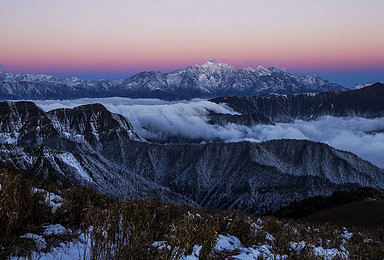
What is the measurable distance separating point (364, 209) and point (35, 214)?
4056 cm

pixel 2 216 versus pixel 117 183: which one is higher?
pixel 2 216

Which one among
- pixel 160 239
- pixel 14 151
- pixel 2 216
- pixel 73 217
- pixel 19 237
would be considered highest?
pixel 2 216

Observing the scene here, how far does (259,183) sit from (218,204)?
32.9m

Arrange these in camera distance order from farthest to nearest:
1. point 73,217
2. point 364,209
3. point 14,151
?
point 14,151 → point 364,209 → point 73,217

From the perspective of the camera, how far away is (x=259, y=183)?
198000 millimetres

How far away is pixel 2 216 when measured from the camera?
4023mm

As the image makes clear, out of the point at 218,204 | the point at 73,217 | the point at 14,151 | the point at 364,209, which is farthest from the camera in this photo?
the point at 218,204

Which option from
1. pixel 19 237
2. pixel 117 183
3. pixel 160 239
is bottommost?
pixel 117 183

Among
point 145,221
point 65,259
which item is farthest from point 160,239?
point 65,259

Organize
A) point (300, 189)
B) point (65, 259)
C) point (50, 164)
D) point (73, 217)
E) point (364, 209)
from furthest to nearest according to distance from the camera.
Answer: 1. point (300, 189)
2. point (50, 164)
3. point (364, 209)
4. point (73, 217)
5. point (65, 259)

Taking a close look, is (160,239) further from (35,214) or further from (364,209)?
(364,209)

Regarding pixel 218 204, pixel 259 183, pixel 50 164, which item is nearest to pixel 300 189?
pixel 259 183

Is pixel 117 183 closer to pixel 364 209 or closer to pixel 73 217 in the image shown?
pixel 364 209

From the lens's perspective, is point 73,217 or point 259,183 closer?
point 73,217
